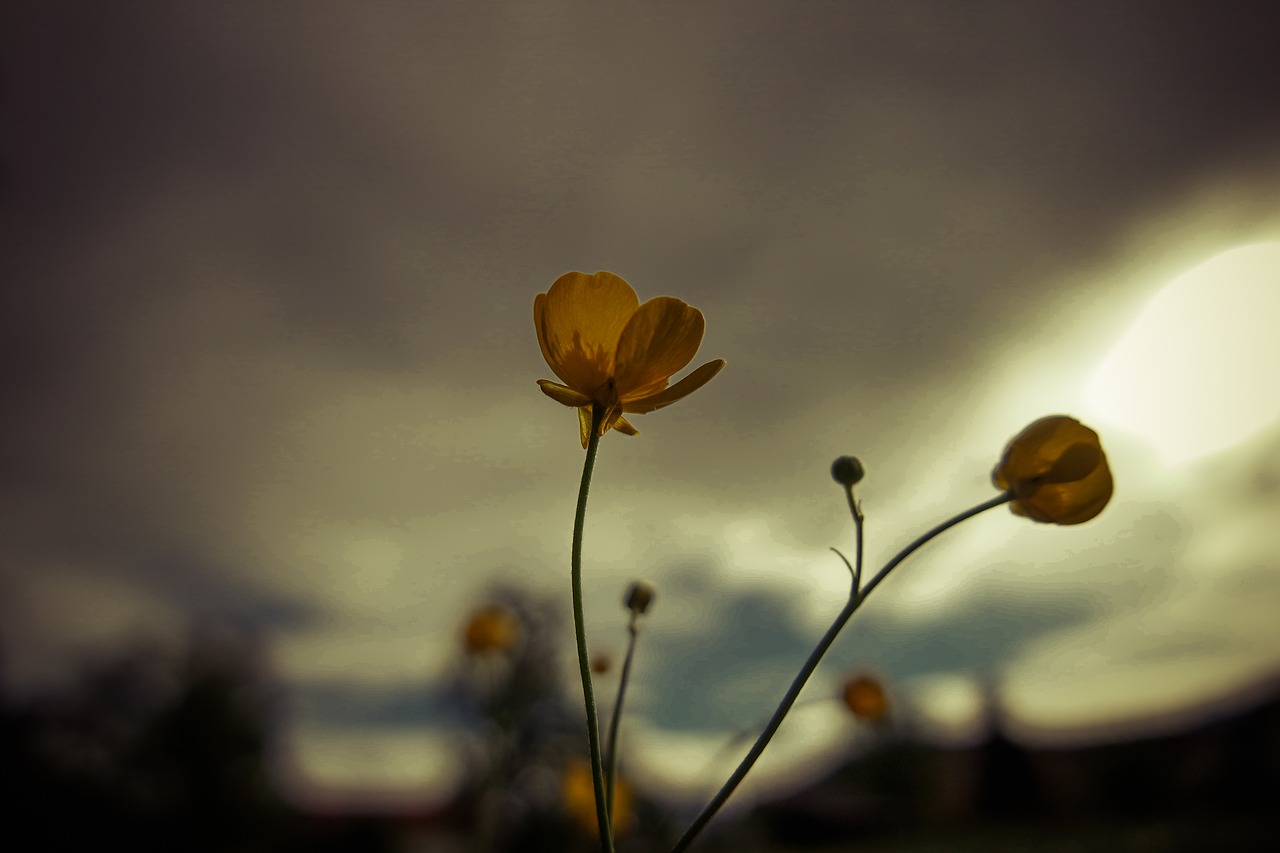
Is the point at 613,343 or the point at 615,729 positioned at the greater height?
the point at 613,343

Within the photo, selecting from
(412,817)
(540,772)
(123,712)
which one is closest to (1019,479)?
(540,772)

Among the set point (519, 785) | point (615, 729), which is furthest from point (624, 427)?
point (519, 785)

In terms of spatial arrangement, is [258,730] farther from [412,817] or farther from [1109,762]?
[1109,762]

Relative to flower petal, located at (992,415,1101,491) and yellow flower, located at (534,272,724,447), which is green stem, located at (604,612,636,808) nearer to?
yellow flower, located at (534,272,724,447)

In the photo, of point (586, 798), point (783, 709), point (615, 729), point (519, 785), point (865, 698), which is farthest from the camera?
point (519, 785)

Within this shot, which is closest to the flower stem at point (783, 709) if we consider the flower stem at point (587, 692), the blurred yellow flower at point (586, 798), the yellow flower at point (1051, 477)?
the flower stem at point (587, 692)

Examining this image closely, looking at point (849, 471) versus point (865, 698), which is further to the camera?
point (865, 698)

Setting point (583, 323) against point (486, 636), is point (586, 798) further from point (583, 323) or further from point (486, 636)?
point (583, 323)
